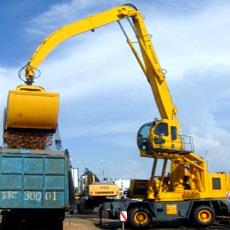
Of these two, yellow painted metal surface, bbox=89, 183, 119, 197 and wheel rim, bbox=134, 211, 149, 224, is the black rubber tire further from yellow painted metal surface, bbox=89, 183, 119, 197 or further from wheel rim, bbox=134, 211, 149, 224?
wheel rim, bbox=134, 211, 149, 224

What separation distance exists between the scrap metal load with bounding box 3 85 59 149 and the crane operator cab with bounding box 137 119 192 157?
302 inches

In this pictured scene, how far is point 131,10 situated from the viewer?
2781 cm

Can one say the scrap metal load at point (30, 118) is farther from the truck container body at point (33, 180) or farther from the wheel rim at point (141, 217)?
the wheel rim at point (141, 217)

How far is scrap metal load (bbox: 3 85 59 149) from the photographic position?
60.3ft

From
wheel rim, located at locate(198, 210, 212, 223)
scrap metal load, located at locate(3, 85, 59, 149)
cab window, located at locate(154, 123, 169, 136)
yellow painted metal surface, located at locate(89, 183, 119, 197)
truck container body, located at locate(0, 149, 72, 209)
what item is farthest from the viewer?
yellow painted metal surface, located at locate(89, 183, 119, 197)

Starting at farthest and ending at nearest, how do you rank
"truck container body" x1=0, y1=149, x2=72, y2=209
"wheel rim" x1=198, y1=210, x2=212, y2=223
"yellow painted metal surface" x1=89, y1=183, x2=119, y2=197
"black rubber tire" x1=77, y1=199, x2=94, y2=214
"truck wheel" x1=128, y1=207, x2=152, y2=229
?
"black rubber tire" x1=77, y1=199, x2=94, y2=214, "yellow painted metal surface" x1=89, y1=183, x2=119, y2=197, "wheel rim" x1=198, y1=210, x2=212, y2=223, "truck wheel" x1=128, y1=207, x2=152, y2=229, "truck container body" x1=0, y1=149, x2=72, y2=209

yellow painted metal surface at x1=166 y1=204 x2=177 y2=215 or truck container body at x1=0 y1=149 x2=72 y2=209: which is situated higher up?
truck container body at x1=0 y1=149 x2=72 y2=209

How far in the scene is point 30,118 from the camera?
18422 millimetres

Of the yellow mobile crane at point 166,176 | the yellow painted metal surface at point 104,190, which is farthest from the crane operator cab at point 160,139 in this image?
the yellow painted metal surface at point 104,190

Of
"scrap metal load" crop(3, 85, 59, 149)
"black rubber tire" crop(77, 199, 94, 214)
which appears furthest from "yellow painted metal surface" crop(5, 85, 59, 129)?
"black rubber tire" crop(77, 199, 94, 214)

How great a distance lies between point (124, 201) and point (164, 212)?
2.05 metres

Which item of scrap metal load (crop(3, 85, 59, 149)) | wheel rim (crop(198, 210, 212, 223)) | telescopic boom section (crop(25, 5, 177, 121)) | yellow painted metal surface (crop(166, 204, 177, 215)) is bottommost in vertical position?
wheel rim (crop(198, 210, 212, 223))

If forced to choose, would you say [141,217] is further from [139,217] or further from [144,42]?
[144,42]

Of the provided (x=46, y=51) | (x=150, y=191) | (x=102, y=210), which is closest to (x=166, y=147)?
(x=150, y=191)
